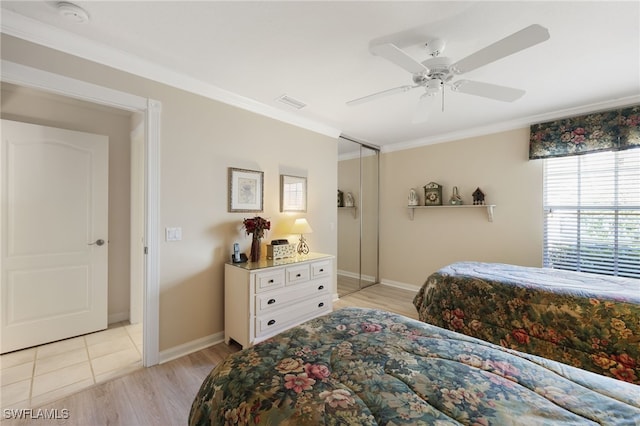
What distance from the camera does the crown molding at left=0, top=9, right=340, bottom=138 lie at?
172 centimetres

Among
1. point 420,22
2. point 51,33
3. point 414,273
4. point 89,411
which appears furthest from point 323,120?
point 89,411

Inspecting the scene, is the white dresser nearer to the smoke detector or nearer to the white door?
the white door

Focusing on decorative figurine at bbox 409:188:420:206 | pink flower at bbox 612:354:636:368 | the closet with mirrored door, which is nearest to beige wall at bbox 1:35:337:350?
the closet with mirrored door

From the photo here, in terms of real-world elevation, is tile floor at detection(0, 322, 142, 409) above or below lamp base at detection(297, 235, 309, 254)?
below

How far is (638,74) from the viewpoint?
2.37 m

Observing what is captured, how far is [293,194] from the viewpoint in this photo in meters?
3.42

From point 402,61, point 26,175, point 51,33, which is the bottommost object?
point 26,175

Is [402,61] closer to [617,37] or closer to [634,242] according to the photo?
[617,37]

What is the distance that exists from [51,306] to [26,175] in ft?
4.22

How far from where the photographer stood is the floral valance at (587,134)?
9.17 ft

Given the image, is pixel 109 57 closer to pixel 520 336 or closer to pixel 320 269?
pixel 320 269

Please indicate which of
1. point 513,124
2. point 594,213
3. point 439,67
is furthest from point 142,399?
point 513,124

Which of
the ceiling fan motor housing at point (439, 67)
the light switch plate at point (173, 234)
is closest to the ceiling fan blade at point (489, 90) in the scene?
the ceiling fan motor housing at point (439, 67)

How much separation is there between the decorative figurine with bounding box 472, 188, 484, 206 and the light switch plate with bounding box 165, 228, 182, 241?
12.4 ft
